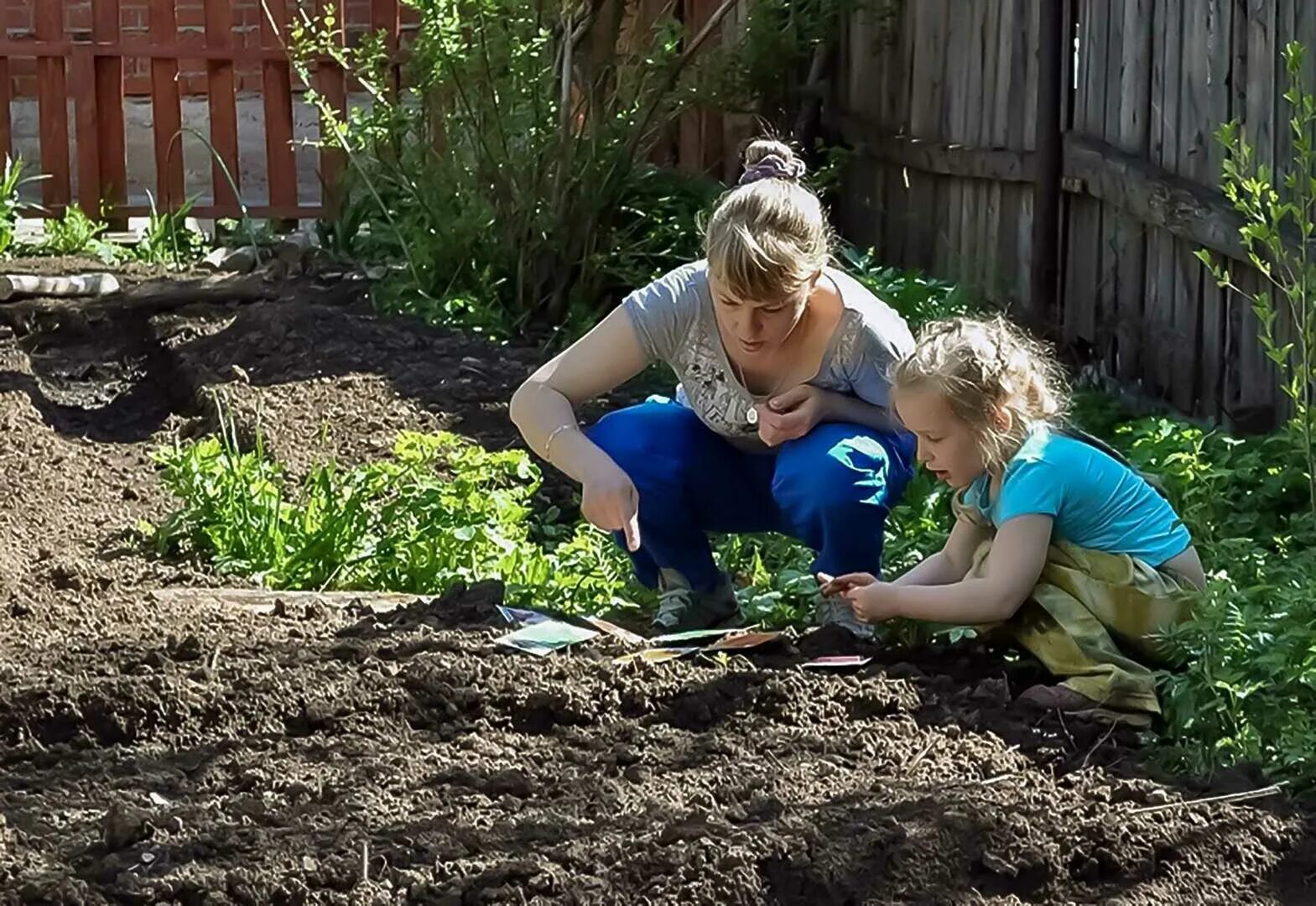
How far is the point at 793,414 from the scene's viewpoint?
390 centimetres

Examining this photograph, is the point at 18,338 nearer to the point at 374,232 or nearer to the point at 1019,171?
the point at 374,232

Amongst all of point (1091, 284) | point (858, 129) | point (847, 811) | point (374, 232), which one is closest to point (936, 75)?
point (858, 129)

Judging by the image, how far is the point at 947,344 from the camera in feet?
11.3

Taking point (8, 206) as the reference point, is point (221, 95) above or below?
above

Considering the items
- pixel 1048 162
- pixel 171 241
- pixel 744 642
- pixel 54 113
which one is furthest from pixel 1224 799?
pixel 54 113

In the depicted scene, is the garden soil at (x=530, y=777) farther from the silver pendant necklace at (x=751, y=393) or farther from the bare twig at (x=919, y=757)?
the silver pendant necklace at (x=751, y=393)

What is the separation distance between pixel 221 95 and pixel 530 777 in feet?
27.6

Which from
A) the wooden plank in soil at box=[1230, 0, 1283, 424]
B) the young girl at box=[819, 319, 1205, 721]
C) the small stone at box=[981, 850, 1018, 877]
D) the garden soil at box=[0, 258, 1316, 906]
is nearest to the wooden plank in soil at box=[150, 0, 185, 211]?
the garden soil at box=[0, 258, 1316, 906]

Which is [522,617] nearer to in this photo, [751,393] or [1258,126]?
[751,393]

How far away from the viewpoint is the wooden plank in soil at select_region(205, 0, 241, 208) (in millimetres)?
10633

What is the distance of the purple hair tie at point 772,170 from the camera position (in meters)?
3.91

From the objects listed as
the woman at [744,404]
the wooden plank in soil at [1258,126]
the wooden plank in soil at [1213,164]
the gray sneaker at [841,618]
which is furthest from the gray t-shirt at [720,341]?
the wooden plank in soil at [1213,164]

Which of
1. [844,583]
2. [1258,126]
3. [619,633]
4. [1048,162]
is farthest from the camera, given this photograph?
[1048,162]

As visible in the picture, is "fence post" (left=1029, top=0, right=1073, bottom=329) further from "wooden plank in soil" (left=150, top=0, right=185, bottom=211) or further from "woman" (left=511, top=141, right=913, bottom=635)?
"wooden plank in soil" (left=150, top=0, right=185, bottom=211)
